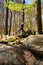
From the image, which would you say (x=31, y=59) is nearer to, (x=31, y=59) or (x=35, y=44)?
(x=31, y=59)

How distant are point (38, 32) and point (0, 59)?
5524 mm

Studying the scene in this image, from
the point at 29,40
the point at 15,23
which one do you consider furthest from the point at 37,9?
the point at 15,23

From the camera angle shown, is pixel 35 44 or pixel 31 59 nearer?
pixel 31 59

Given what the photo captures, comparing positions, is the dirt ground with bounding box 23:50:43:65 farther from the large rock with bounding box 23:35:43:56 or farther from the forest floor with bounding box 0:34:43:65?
the large rock with bounding box 23:35:43:56

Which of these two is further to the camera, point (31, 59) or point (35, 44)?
A: point (35, 44)

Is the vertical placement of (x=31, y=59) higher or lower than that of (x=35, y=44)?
lower

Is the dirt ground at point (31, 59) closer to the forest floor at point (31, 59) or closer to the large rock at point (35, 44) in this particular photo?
the forest floor at point (31, 59)

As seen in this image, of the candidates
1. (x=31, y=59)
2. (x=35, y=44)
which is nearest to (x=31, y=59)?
(x=31, y=59)

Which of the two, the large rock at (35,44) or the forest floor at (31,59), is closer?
the forest floor at (31,59)

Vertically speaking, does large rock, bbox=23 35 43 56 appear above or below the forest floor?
above

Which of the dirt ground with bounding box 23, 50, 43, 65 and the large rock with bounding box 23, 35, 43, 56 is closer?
the dirt ground with bounding box 23, 50, 43, 65

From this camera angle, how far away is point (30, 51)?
405 cm

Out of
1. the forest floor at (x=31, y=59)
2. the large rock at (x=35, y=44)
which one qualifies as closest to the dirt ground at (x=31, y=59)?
the forest floor at (x=31, y=59)

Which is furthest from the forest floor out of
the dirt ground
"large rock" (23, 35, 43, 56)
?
"large rock" (23, 35, 43, 56)
